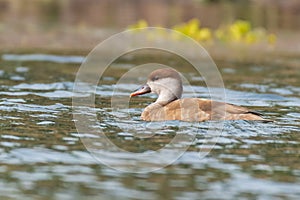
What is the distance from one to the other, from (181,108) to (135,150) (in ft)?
4.97

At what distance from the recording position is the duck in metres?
9.09

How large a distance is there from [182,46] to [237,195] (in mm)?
11765

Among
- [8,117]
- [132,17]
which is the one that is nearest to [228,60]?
[132,17]

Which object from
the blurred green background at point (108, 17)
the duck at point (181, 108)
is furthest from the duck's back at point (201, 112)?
the blurred green background at point (108, 17)

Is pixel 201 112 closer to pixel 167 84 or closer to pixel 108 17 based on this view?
pixel 167 84

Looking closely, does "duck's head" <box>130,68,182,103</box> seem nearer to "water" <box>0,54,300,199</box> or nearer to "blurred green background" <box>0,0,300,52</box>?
"water" <box>0,54,300,199</box>

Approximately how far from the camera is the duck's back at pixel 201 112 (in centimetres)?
909

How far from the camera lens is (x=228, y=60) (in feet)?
53.8

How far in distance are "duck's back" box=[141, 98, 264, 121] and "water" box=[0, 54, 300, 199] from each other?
11 cm

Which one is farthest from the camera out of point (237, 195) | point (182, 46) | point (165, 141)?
point (182, 46)

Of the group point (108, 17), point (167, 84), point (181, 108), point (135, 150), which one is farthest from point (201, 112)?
point (108, 17)

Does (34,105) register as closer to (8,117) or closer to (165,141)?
(8,117)

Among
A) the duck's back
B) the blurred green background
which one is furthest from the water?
the blurred green background

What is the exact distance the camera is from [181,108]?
9219mm
